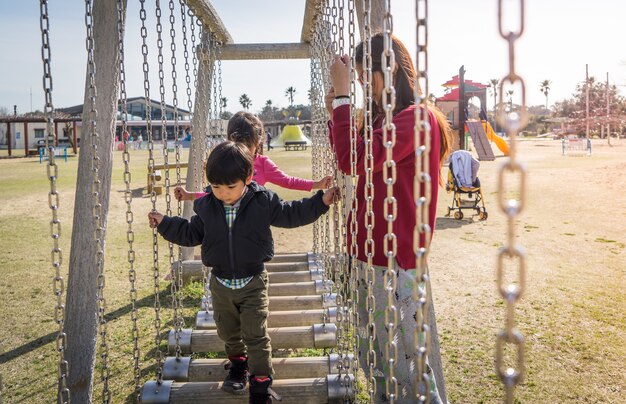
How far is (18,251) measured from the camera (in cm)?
709

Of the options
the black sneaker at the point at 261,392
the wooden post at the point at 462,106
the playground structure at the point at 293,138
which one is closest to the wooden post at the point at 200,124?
the black sneaker at the point at 261,392

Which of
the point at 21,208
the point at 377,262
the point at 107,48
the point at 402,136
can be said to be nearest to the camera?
the point at 402,136

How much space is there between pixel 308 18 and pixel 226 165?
9.02 feet

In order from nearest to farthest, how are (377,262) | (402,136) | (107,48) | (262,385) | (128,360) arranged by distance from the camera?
(402,136), (377,262), (262,385), (107,48), (128,360)

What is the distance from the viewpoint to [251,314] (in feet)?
8.50

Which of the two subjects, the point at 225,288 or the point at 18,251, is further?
the point at 18,251

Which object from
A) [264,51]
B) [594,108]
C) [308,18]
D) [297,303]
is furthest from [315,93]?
[594,108]

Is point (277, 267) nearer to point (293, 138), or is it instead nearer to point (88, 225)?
point (88, 225)

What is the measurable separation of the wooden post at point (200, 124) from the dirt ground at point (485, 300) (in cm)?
125

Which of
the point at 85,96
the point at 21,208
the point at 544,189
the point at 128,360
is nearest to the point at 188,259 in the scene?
the point at 128,360

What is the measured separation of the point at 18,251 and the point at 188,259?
123 inches

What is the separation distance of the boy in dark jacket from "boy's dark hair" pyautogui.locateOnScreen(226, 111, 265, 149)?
0.96 m

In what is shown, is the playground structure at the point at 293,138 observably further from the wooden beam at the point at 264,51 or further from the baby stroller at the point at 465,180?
the wooden beam at the point at 264,51

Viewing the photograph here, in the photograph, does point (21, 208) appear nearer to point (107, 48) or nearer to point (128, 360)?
point (128, 360)
